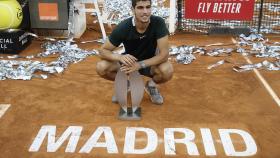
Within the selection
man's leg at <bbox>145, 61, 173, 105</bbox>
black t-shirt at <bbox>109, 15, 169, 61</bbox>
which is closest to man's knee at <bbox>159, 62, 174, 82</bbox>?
man's leg at <bbox>145, 61, 173, 105</bbox>

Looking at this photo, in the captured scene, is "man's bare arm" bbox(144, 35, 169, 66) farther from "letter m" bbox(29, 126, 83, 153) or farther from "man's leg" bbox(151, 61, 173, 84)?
"letter m" bbox(29, 126, 83, 153)

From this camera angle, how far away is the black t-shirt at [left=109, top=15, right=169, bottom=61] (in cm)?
495

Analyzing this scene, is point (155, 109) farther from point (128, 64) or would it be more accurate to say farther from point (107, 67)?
point (128, 64)

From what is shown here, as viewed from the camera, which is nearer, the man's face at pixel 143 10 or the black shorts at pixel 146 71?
the man's face at pixel 143 10

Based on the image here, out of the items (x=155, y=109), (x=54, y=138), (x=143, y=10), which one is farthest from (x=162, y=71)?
(x=54, y=138)

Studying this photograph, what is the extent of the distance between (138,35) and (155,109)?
1.00m

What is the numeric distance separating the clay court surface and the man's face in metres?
1.22

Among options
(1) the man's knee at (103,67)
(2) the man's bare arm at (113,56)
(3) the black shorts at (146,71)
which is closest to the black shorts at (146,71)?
(3) the black shorts at (146,71)

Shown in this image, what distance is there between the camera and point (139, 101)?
511 centimetres

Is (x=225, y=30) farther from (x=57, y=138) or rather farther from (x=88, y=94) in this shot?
(x=57, y=138)

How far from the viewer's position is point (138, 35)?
16.4 ft

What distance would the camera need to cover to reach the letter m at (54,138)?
14.4 feet

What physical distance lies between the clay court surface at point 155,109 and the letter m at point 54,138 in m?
0.05

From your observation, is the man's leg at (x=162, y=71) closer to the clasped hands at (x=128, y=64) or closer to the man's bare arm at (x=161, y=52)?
the man's bare arm at (x=161, y=52)
